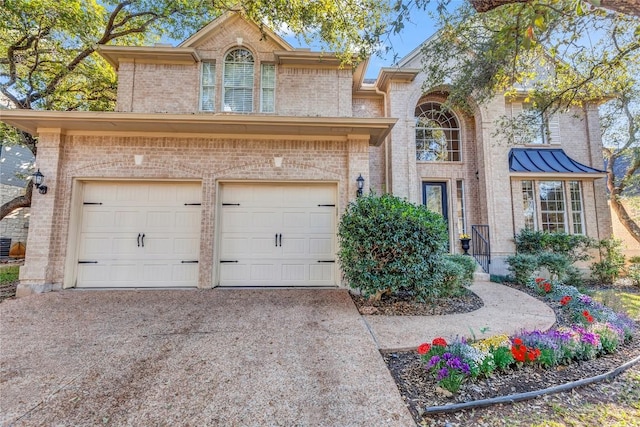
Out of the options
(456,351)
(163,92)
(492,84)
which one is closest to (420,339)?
(456,351)

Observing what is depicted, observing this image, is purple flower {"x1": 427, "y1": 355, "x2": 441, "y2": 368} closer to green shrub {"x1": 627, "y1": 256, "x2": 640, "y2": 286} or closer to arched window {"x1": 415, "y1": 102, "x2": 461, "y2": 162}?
arched window {"x1": 415, "y1": 102, "x2": 461, "y2": 162}

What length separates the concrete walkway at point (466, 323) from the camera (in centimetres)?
378

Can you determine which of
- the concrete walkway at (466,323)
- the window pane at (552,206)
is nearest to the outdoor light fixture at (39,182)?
the concrete walkway at (466,323)

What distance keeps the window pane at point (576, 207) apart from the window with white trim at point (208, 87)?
37.7 feet

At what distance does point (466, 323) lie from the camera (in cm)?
436

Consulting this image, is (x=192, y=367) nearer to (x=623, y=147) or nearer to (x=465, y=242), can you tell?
(x=465, y=242)

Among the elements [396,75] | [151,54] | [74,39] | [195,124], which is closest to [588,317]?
[195,124]

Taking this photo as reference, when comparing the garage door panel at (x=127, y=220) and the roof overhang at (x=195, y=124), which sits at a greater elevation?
the roof overhang at (x=195, y=124)

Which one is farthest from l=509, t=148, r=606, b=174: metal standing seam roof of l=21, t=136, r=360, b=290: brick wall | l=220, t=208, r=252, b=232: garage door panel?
l=220, t=208, r=252, b=232: garage door panel

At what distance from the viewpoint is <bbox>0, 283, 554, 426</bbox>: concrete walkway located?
238cm

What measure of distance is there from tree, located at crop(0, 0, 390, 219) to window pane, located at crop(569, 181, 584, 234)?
28.0 feet

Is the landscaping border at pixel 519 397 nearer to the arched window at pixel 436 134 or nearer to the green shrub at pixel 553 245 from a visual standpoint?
the green shrub at pixel 553 245

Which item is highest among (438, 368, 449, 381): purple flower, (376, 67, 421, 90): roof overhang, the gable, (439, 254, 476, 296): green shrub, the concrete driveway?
the gable

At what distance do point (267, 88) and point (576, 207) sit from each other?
10.5m
